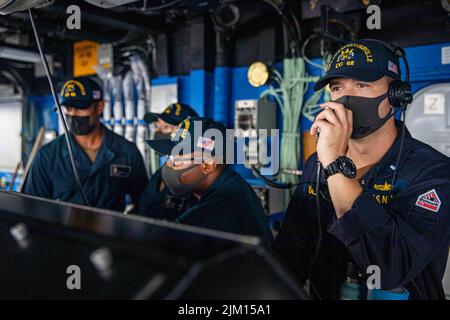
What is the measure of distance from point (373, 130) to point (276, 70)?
203cm

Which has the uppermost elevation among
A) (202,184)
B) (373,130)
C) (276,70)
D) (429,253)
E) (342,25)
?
(342,25)

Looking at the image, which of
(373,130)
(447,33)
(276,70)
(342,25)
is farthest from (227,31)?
(373,130)

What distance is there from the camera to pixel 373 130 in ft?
4.59

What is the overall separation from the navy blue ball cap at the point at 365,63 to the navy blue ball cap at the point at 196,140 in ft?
1.64

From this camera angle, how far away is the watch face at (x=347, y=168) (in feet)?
3.82

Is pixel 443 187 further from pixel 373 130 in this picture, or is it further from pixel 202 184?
pixel 202 184

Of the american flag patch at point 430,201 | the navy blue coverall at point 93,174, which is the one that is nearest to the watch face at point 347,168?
the american flag patch at point 430,201

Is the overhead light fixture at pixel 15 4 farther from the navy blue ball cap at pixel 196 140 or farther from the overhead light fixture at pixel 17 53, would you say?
the overhead light fixture at pixel 17 53

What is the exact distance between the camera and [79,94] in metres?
2.73

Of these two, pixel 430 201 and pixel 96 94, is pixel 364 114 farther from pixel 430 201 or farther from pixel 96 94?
pixel 96 94

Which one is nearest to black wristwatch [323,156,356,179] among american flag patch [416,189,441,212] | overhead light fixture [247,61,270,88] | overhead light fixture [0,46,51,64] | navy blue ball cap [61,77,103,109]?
american flag patch [416,189,441,212]

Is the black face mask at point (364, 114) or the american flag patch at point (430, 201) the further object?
the black face mask at point (364, 114)

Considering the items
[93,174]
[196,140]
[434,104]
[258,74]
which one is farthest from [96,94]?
[434,104]

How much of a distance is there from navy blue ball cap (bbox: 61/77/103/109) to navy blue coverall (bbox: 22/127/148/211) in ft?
0.74
